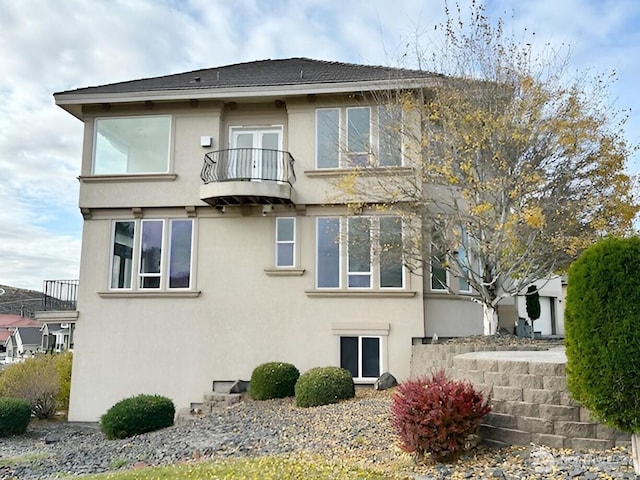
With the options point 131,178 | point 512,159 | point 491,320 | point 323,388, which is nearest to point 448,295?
point 491,320

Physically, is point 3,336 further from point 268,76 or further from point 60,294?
point 268,76

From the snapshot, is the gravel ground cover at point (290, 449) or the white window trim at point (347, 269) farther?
the white window trim at point (347, 269)

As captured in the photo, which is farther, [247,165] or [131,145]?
[131,145]

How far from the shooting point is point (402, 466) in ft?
21.1

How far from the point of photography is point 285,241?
575 inches

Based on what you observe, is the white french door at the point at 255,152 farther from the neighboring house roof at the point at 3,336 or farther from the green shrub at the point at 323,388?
the neighboring house roof at the point at 3,336

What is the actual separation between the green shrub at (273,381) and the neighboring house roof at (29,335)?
39.6 metres

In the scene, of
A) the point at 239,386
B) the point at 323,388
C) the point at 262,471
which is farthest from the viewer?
the point at 239,386

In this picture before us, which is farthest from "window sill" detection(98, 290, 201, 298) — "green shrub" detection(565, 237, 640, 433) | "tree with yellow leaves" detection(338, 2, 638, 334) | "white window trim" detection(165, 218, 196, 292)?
"green shrub" detection(565, 237, 640, 433)

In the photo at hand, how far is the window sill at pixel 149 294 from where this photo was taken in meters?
14.6

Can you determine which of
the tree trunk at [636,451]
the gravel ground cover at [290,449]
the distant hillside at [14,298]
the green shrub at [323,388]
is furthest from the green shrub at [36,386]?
the distant hillside at [14,298]

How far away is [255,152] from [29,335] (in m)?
41.1

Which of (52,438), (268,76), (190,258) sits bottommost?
(52,438)

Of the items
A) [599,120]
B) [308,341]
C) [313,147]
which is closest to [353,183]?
[313,147]
